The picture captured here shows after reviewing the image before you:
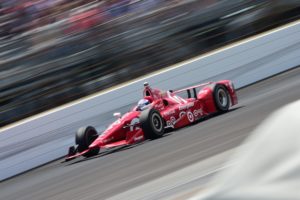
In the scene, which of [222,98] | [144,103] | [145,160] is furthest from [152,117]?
[145,160]

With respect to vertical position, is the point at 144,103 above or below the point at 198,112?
above

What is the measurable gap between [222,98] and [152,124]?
6.39 ft

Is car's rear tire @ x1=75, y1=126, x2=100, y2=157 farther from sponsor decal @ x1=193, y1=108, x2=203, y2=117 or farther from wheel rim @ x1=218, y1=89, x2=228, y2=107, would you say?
wheel rim @ x1=218, y1=89, x2=228, y2=107

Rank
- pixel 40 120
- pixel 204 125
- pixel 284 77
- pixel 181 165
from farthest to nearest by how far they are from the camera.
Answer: pixel 284 77 → pixel 40 120 → pixel 204 125 → pixel 181 165

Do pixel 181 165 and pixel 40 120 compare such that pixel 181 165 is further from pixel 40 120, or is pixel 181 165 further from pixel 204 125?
pixel 40 120

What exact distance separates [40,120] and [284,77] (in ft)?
18.4

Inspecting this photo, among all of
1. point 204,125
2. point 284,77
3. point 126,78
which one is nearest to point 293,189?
point 204,125

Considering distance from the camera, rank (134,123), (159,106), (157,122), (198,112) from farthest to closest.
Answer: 1. (198,112)
2. (159,106)
3. (134,123)
4. (157,122)

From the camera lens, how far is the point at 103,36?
60.8ft

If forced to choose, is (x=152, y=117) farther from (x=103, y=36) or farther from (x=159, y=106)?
(x=103, y=36)

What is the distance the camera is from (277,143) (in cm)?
265

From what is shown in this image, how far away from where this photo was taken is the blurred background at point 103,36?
17.4 metres

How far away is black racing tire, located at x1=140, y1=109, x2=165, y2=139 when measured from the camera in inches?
478

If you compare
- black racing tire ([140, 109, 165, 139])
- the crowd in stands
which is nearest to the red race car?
black racing tire ([140, 109, 165, 139])
